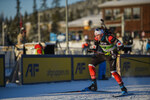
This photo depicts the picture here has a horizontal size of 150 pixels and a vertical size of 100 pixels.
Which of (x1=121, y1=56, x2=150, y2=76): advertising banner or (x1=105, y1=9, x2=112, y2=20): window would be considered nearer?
(x1=121, y1=56, x2=150, y2=76): advertising banner

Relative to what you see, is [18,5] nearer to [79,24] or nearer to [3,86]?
[79,24]

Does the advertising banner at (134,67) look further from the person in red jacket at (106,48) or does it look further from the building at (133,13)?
the building at (133,13)

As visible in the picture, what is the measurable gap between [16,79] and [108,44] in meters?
4.61

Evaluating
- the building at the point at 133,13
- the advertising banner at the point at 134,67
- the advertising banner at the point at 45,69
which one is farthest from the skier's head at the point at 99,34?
the building at the point at 133,13

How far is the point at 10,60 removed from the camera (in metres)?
15.4

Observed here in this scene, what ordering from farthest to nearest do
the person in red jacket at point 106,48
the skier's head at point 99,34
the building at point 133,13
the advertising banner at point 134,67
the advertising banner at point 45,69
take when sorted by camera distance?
the building at point 133,13, the advertising banner at point 134,67, the advertising banner at point 45,69, the skier's head at point 99,34, the person in red jacket at point 106,48

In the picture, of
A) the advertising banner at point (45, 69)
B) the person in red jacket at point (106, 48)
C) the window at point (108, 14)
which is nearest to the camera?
the person in red jacket at point (106, 48)

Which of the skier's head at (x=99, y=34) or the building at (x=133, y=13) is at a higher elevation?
the building at (x=133, y=13)

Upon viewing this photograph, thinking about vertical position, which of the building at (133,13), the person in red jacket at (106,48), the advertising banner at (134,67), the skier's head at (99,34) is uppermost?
the building at (133,13)

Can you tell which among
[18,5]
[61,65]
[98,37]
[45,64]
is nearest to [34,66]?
[45,64]

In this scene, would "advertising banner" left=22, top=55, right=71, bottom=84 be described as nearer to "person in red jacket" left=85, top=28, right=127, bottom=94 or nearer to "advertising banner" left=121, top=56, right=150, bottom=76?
"person in red jacket" left=85, top=28, right=127, bottom=94

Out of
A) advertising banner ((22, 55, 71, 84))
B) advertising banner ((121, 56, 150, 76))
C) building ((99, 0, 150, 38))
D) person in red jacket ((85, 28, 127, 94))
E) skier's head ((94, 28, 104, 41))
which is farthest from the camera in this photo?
building ((99, 0, 150, 38))

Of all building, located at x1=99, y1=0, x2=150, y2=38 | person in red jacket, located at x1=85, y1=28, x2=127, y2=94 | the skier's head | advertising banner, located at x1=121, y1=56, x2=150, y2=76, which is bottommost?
advertising banner, located at x1=121, y1=56, x2=150, y2=76

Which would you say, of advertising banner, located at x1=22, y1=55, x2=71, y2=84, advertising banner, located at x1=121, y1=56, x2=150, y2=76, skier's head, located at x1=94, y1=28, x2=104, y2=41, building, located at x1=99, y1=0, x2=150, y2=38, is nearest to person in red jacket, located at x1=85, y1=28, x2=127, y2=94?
skier's head, located at x1=94, y1=28, x2=104, y2=41
